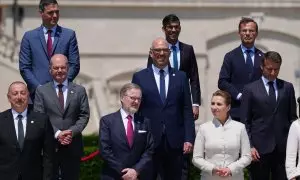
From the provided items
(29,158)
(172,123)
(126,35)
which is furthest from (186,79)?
(126,35)

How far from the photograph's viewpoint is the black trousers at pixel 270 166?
39.2ft

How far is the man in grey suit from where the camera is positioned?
11.5 metres

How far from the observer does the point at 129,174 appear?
11.0m

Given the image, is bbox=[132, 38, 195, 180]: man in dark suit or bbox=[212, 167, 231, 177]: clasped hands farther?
bbox=[132, 38, 195, 180]: man in dark suit

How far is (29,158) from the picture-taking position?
11.0m

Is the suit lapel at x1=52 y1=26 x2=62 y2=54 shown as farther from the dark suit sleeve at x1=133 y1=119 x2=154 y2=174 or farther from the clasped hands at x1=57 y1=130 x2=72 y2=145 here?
the dark suit sleeve at x1=133 y1=119 x2=154 y2=174

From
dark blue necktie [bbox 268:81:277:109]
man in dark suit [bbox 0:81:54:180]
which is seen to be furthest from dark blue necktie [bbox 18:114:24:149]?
dark blue necktie [bbox 268:81:277:109]

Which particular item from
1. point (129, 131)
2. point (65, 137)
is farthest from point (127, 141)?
point (65, 137)

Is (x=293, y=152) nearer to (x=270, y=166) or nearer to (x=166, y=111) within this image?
(x=270, y=166)

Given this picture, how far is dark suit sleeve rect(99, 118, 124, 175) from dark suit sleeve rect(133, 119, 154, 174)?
0.20 m

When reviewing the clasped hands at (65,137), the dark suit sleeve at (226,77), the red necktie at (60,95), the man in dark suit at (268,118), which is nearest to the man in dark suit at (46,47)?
the red necktie at (60,95)

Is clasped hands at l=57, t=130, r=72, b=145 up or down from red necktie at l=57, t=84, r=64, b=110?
down

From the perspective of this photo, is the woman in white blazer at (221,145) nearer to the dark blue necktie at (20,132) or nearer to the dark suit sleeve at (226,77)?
→ the dark suit sleeve at (226,77)

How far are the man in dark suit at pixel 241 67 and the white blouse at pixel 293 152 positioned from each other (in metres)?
1.60
